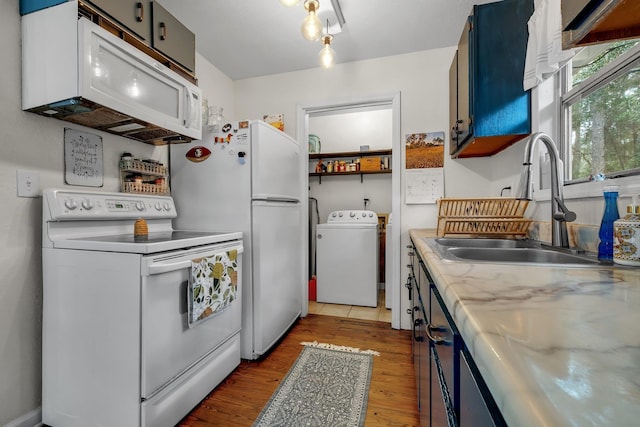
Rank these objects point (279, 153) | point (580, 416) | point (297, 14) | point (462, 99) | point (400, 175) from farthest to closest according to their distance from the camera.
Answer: point (400, 175) → point (279, 153) → point (297, 14) → point (462, 99) → point (580, 416)

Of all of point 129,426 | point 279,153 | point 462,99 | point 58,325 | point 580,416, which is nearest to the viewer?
point 580,416

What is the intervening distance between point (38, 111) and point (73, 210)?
1.61 feet

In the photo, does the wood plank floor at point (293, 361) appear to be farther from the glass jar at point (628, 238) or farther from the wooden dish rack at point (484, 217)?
the glass jar at point (628, 238)

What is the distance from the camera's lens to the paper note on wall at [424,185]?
243cm

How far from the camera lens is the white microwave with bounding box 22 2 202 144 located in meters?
1.20

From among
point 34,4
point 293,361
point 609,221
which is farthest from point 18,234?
point 609,221

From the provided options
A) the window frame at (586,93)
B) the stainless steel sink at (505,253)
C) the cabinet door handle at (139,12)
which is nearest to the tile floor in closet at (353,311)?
the stainless steel sink at (505,253)

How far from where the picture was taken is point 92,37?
1225mm

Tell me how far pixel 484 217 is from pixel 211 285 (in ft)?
5.09

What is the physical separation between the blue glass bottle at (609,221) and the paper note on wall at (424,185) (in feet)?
4.99

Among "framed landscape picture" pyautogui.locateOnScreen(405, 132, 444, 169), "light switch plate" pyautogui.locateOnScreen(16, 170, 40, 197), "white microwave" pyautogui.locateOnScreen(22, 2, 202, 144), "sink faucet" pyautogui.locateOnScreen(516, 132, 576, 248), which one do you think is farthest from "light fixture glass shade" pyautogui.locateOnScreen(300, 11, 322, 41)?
→ "light switch plate" pyautogui.locateOnScreen(16, 170, 40, 197)

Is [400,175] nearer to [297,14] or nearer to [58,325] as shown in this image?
[297,14]

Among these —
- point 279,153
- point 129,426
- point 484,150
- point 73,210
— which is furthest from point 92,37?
point 484,150

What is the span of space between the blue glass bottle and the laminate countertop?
25 centimetres
